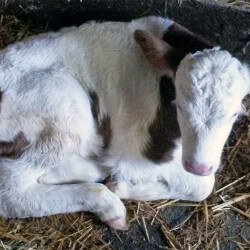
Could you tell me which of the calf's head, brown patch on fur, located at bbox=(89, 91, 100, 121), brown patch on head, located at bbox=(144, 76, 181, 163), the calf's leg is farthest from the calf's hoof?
the calf's head

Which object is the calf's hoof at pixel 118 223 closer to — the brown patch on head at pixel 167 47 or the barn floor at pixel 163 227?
the barn floor at pixel 163 227

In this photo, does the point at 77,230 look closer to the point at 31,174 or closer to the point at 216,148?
the point at 31,174

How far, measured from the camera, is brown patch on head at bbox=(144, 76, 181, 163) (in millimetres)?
3400

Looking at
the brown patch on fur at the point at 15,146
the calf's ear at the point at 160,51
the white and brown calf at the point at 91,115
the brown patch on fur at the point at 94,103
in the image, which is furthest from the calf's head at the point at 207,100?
the brown patch on fur at the point at 15,146

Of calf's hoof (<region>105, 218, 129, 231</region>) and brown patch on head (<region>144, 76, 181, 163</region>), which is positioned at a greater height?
brown patch on head (<region>144, 76, 181, 163</region>)

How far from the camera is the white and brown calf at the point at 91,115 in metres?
3.45

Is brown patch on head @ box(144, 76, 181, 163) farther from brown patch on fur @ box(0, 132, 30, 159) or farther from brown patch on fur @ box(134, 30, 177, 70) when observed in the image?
brown patch on fur @ box(0, 132, 30, 159)

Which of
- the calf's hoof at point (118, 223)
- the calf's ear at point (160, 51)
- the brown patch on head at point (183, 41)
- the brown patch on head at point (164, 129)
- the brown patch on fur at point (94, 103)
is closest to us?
the calf's ear at point (160, 51)

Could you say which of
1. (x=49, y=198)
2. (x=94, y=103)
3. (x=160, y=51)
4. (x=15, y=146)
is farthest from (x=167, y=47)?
(x=49, y=198)

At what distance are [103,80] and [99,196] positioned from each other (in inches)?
31.7

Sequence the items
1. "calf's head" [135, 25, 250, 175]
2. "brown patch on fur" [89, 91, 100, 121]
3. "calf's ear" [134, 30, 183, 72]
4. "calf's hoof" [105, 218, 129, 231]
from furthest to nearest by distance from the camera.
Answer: "calf's hoof" [105, 218, 129, 231] → "brown patch on fur" [89, 91, 100, 121] → "calf's ear" [134, 30, 183, 72] → "calf's head" [135, 25, 250, 175]

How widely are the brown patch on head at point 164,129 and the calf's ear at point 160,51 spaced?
0.16 meters

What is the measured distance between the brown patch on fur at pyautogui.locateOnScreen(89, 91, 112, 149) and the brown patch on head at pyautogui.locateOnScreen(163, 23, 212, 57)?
609 millimetres

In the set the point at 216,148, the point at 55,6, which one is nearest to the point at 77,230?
the point at 216,148
